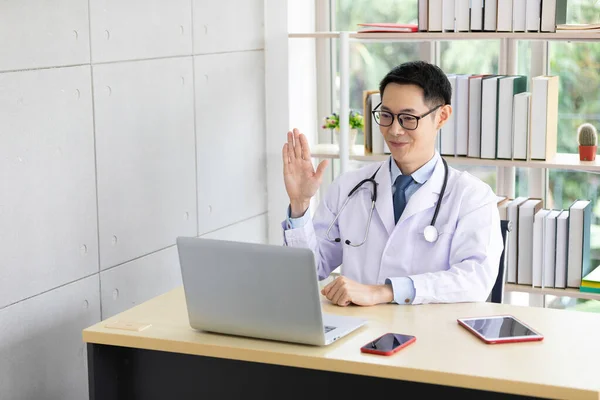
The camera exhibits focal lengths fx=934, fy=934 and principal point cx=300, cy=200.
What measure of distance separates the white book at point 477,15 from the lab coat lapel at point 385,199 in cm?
98

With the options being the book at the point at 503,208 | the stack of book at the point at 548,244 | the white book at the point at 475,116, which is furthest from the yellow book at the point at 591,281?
the white book at the point at 475,116

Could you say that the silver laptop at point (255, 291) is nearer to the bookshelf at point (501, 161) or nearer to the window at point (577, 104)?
the bookshelf at point (501, 161)

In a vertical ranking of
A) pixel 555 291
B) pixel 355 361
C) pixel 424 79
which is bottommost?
pixel 555 291

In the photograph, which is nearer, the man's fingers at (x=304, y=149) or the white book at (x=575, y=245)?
the man's fingers at (x=304, y=149)

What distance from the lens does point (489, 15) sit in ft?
11.5

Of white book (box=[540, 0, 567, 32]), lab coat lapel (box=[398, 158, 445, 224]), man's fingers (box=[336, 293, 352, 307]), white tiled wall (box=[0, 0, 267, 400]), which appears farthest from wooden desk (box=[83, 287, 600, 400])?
white book (box=[540, 0, 567, 32])

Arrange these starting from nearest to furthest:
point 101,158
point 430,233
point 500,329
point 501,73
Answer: point 500,329
point 430,233
point 101,158
point 501,73

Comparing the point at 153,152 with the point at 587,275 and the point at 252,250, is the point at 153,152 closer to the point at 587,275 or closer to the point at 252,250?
the point at 252,250

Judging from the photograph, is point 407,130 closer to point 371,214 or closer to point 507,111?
point 371,214

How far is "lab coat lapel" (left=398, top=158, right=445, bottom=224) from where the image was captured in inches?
105

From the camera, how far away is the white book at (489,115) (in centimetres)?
353

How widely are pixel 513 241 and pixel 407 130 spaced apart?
44.5 inches

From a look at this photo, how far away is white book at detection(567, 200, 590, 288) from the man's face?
3.31ft

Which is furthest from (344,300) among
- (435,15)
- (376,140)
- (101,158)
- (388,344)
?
(435,15)
